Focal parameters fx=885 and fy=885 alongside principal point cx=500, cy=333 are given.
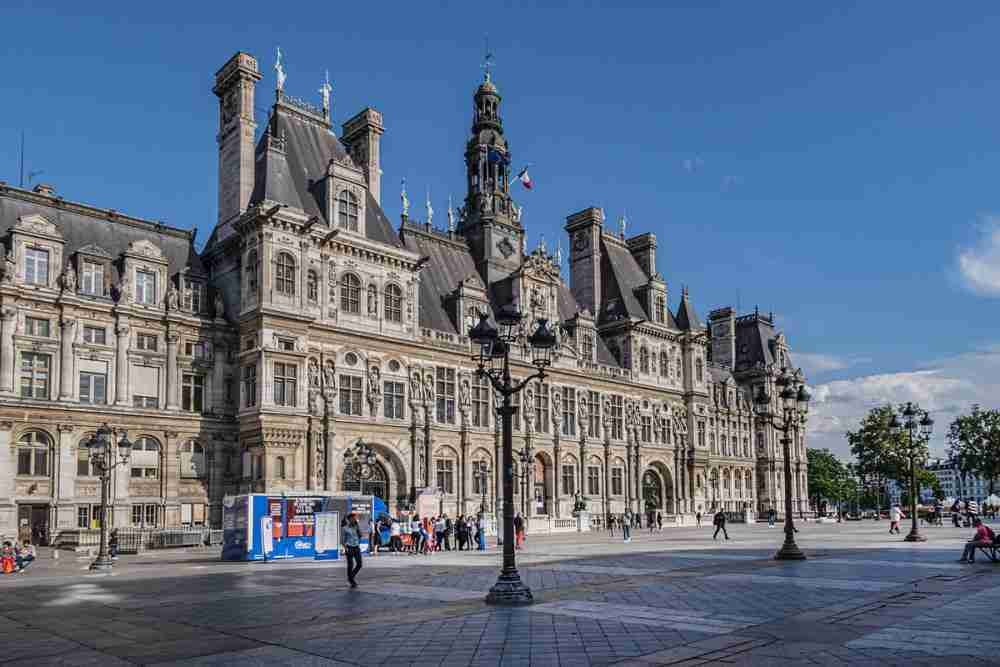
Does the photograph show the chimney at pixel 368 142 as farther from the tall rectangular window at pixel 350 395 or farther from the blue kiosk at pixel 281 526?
the blue kiosk at pixel 281 526

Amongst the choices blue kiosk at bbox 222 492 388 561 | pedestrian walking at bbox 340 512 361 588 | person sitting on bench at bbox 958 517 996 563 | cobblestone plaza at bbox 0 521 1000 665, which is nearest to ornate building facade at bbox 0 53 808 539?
blue kiosk at bbox 222 492 388 561

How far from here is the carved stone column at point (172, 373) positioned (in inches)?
1785

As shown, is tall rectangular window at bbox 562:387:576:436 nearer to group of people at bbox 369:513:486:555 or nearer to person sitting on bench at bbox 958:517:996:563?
group of people at bbox 369:513:486:555

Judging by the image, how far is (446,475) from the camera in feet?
179

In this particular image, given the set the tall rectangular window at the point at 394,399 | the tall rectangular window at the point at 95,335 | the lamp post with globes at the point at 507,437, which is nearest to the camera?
the lamp post with globes at the point at 507,437

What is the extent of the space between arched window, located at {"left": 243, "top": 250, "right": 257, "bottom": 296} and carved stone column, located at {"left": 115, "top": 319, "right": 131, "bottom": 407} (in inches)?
254

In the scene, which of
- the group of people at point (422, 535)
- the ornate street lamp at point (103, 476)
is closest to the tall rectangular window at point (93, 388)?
the ornate street lamp at point (103, 476)

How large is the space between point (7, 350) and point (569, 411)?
37182mm

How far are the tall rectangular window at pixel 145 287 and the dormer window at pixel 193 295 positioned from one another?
180 cm

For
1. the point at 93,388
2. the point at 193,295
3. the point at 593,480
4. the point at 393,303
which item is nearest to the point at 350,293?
the point at 393,303

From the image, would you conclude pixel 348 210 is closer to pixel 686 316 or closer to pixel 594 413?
pixel 594 413

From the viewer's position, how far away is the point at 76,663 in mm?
12180

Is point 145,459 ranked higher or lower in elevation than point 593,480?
higher

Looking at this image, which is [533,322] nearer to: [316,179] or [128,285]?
[316,179]
